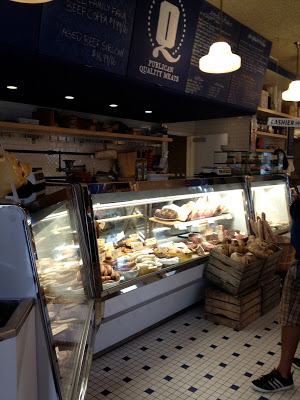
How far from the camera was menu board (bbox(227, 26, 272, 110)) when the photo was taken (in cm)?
567

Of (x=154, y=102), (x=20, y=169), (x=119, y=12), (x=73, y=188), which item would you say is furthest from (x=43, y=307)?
(x=154, y=102)

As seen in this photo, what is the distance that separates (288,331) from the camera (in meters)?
2.63

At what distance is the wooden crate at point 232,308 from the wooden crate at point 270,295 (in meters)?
0.13

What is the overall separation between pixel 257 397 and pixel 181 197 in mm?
1994

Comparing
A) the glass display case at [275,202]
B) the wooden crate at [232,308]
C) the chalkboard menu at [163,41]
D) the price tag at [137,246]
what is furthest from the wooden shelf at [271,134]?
the price tag at [137,246]

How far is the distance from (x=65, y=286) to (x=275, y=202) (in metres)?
4.16

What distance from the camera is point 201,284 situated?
3.93 meters

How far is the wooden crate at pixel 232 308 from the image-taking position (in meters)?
3.43

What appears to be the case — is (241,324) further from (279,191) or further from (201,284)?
(279,191)

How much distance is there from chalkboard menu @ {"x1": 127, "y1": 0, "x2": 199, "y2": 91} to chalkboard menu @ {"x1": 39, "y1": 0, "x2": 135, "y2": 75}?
0.16 metres

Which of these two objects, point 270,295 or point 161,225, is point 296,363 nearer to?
point 270,295

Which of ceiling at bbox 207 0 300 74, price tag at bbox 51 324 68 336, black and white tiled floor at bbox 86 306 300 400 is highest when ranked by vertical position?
ceiling at bbox 207 0 300 74

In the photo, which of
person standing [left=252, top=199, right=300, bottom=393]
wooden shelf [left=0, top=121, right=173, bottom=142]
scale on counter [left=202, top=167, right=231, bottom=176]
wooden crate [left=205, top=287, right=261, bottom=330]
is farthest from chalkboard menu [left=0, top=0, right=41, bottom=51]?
wooden crate [left=205, top=287, right=261, bottom=330]

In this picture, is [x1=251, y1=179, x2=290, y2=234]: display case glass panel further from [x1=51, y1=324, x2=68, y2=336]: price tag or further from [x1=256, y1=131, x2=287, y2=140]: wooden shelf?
[x1=51, y1=324, x2=68, y2=336]: price tag
